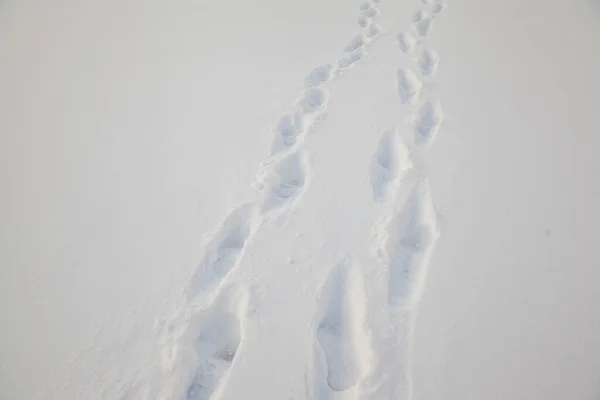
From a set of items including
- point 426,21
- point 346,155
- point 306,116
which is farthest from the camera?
point 426,21

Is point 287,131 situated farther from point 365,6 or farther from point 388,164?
point 365,6

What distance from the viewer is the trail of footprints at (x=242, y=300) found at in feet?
4.13

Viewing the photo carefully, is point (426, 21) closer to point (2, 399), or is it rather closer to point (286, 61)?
point (286, 61)

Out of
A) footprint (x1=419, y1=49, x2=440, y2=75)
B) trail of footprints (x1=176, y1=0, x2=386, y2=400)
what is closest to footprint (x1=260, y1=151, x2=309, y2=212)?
trail of footprints (x1=176, y1=0, x2=386, y2=400)

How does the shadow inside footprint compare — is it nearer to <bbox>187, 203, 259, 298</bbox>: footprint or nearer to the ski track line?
<bbox>187, 203, 259, 298</bbox>: footprint

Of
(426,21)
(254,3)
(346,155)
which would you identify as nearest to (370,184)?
(346,155)

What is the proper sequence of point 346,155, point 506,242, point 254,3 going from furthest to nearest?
point 254,3 → point 346,155 → point 506,242

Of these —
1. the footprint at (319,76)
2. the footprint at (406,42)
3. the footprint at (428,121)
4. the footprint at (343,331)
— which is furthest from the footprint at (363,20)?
the footprint at (343,331)

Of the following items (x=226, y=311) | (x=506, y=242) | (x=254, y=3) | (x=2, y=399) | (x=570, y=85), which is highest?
(x=254, y=3)

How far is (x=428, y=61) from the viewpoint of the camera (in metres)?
2.49

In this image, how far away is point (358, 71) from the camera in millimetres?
2424

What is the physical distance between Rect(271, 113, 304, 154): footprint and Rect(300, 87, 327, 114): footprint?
86mm

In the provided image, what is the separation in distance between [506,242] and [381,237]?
1.48 ft

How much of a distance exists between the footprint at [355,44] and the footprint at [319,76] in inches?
10.0
